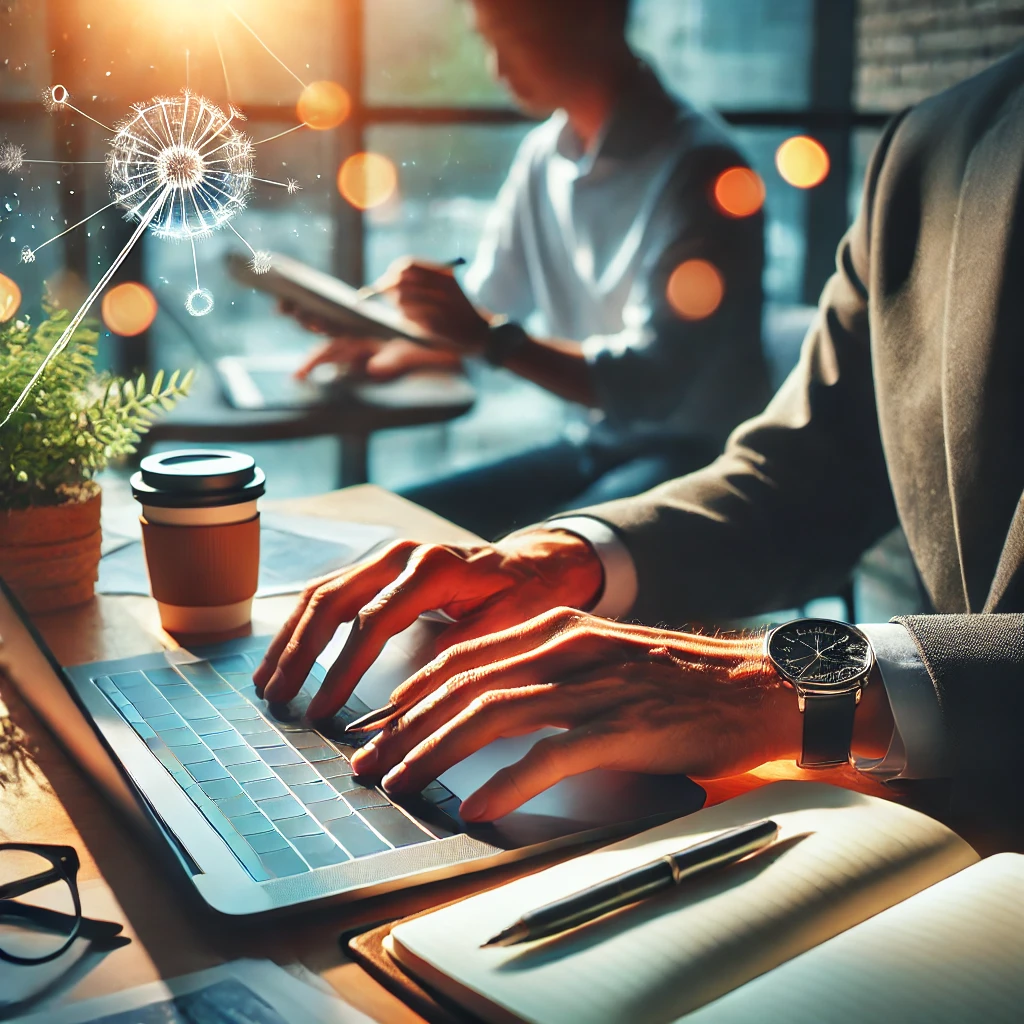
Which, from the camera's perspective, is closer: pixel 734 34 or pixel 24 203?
pixel 24 203

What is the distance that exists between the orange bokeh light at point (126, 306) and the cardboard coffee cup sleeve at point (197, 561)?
181 mm

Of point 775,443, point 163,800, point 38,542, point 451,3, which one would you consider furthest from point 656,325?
point 163,800

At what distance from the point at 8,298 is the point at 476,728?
52cm

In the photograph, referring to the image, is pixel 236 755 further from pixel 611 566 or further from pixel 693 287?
pixel 693 287

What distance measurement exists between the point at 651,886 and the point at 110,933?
0.24 m

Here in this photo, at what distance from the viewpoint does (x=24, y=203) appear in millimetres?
809

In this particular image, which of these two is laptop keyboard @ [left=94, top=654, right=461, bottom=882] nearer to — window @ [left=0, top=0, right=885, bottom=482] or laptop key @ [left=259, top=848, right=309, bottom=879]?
laptop key @ [left=259, top=848, right=309, bottom=879]

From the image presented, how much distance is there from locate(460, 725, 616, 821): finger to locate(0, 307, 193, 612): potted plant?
0.49 m

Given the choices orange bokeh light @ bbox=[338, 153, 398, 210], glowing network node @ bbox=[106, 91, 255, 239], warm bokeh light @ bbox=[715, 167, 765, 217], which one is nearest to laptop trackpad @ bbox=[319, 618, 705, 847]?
glowing network node @ bbox=[106, 91, 255, 239]

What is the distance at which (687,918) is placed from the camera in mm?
457

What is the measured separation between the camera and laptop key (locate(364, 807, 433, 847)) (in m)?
0.55

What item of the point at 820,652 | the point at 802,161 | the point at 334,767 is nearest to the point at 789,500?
the point at 820,652

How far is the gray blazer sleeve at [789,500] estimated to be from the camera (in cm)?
101

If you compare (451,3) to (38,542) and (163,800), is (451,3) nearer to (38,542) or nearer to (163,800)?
(38,542)
